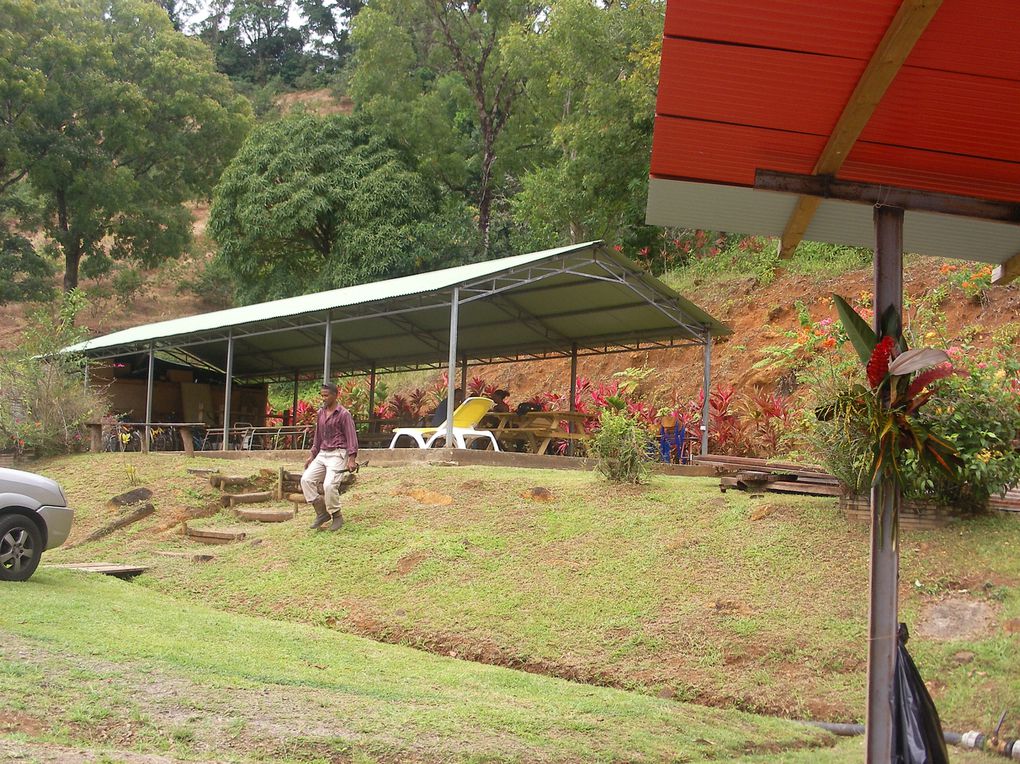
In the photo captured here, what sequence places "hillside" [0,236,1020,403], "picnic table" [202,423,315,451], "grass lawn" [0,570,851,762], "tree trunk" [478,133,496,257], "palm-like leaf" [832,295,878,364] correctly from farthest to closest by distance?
"tree trunk" [478,133,496,257]
"picnic table" [202,423,315,451]
"hillside" [0,236,1020,403]
"palm-like leaf" [832,295,878,364]
"grass lawn" [0,570,851,762]

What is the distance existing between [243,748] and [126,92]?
37116 millimetres

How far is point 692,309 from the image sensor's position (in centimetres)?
1698

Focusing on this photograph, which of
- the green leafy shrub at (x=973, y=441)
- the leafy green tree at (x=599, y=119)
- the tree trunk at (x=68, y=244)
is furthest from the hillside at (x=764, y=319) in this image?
the tree trunk at (x=68, y=244)

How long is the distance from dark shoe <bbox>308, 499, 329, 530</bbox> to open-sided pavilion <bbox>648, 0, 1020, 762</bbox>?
610 cm

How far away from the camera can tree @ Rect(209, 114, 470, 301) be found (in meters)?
32.2

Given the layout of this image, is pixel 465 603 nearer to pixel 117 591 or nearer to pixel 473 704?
pixel 473 704

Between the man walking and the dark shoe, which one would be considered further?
the dark shoe

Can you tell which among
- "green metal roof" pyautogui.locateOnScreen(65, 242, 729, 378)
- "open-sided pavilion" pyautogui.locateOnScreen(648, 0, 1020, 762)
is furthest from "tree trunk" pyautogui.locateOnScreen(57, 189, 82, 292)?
"open-sided pavilion" pyautogui.locateOnScreen(648, 0, 1020, 762)

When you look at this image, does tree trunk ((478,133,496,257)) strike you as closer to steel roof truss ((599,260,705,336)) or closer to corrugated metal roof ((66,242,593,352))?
corrugated metal roof ((66,242,593,352))

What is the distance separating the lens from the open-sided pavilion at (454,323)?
51.7 feet

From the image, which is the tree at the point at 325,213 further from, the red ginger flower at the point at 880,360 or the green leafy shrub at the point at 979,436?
the red ginger flower at the point at 880,360

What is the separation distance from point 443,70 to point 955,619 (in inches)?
1237

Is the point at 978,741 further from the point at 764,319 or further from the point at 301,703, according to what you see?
the point at 764,319

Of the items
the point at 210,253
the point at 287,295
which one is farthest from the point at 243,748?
the point at 210,253
